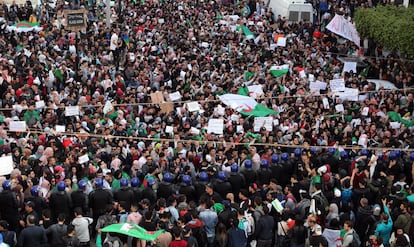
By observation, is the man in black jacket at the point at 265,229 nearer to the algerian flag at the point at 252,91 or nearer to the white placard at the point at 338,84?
the algerian flag at the point at 252,91

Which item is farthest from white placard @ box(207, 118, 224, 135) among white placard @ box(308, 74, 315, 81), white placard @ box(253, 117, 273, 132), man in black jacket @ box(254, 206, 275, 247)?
man in black jacket @ box(254, 206, 275, 247)

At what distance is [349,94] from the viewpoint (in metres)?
19.6

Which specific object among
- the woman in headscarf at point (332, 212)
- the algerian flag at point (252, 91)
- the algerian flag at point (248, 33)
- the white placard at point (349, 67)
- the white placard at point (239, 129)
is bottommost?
the white placard at point (239, 129)

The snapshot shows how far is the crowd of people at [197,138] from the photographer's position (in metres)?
12.2

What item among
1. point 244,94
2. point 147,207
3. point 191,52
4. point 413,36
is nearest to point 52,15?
point 191,52

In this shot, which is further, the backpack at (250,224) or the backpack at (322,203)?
the backpack at (322,203)

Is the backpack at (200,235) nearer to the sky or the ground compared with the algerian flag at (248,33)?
nearer to the ground

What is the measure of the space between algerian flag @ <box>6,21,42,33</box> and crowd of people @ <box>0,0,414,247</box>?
0.10m

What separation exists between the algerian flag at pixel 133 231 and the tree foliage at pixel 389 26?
1300cm

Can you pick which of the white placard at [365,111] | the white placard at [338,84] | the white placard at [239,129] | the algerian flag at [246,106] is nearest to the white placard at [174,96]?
the algerian flag at [246,106]

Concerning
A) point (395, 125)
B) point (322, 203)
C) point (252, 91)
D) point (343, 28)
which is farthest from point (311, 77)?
point (322, 203)

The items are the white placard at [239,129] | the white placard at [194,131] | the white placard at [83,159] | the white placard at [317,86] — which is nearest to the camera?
the white placard at [83,159]

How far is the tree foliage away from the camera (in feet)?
71.9

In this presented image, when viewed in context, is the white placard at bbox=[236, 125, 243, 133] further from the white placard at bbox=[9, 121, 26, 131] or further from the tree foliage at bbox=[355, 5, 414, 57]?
the tree foliage at bbox=[355, 5, 414, 57]
